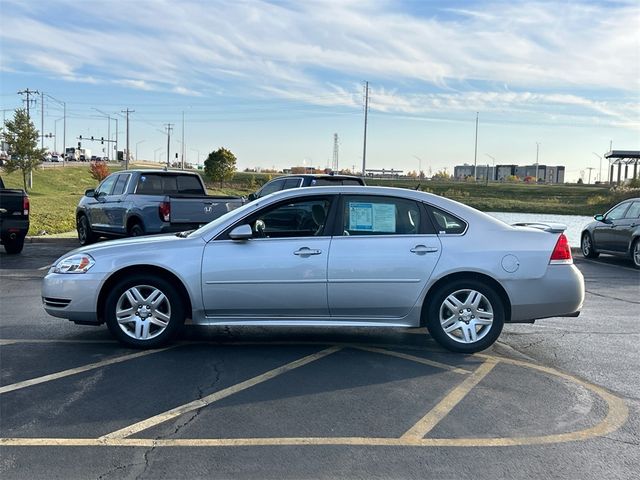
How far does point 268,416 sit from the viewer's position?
167 inches

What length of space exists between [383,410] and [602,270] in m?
10.3

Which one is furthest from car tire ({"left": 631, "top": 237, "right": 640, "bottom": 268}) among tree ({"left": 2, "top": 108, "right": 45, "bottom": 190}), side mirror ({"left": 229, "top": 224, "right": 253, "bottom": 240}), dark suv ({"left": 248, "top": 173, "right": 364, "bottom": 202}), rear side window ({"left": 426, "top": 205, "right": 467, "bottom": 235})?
tree ({"left": 2, "top": 108, "right": 45, "bottom": 190})

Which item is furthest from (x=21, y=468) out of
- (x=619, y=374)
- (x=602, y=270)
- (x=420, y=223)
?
(x=602, y=270)

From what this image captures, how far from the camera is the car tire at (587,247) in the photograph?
49.8ft

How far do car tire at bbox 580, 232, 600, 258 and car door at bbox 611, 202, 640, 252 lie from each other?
938mm

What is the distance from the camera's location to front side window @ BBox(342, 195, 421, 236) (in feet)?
19.3

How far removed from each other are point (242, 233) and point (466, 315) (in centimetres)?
226

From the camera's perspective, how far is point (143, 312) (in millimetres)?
5867

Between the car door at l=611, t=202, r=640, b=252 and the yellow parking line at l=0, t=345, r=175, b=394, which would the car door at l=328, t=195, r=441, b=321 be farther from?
the car door at l=611, t=202, r=640, b=252

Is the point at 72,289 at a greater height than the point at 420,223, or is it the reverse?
the point at 420,223

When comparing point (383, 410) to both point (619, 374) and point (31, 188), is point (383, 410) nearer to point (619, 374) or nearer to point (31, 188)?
point (619, 374)

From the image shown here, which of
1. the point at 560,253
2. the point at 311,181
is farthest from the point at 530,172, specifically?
the point at 560,253

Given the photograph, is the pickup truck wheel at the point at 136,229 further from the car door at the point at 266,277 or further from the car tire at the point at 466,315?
the car tire at the point at 466,315

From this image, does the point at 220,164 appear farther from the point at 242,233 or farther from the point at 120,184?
the point at 242,233
